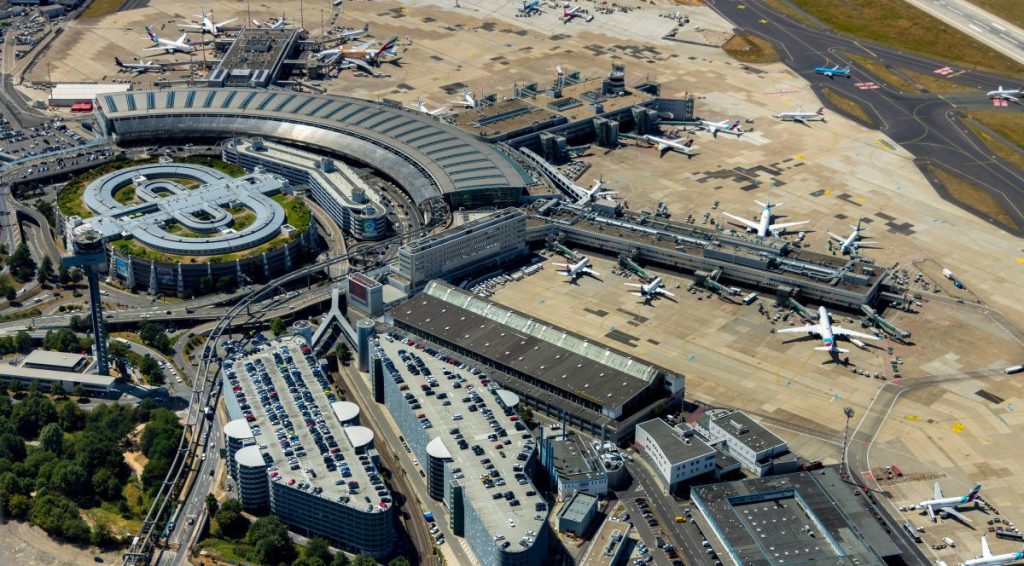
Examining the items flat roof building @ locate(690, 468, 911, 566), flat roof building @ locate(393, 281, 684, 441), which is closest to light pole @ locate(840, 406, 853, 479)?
flat roof building @ locate(690, 468, 911, 566)

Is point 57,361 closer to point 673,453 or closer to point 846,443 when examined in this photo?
point 673,453

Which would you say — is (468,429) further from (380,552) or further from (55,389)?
(55,389)

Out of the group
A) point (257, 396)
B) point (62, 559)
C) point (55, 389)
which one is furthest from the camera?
point (55, 389)

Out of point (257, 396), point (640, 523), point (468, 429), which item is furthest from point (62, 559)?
point (640, 523)

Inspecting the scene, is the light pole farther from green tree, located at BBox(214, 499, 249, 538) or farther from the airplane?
green tree, located at BBox(214, 499, 249, 538)

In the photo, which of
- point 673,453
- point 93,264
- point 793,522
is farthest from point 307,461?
point 793,522

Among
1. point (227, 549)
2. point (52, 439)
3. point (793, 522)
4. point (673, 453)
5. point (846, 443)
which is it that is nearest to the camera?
point (227, 549)
